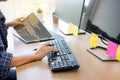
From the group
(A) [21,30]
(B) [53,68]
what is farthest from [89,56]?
(A) [21,30]

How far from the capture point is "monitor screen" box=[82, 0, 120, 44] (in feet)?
3.22

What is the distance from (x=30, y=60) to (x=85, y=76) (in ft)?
1.00

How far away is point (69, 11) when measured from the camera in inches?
59.7

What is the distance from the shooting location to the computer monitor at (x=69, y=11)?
1.36 m

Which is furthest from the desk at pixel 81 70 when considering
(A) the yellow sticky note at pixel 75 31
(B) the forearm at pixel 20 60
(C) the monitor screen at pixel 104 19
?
(A) the yellow sticky note at pixel 75 31

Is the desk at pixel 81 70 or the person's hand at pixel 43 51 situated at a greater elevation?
the person's hand at pixel 43 51

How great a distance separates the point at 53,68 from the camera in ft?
3.01

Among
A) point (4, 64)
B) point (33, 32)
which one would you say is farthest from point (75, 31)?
point (4, 64)

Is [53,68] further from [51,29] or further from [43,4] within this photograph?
[43,4]

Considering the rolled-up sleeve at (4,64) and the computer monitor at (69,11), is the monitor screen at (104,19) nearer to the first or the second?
the computer monitor at (69,11)

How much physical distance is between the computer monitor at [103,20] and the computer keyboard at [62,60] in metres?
0.18

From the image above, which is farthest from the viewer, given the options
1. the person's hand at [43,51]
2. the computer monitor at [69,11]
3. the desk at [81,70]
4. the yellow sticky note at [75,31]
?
the yellow sticky note at [75,31]

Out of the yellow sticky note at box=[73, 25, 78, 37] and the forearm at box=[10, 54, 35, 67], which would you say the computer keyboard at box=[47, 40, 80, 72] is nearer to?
the forearm at box=[10, 54, 35, 67]

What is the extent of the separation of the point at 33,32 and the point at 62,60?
491 millimetres
